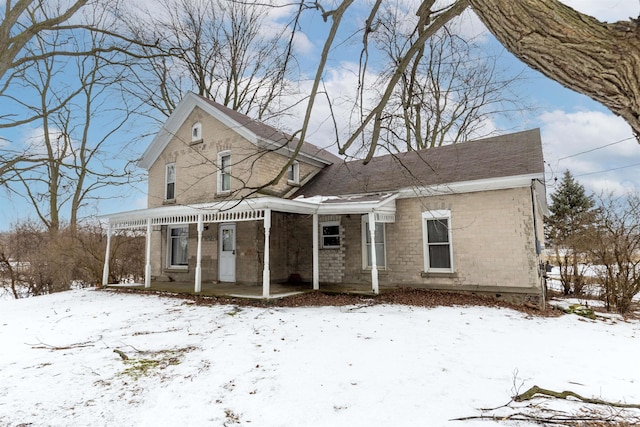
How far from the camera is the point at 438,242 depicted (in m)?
10.9

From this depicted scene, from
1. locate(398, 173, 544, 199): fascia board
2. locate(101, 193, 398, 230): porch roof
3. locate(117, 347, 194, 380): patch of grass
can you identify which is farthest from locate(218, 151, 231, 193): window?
locate(117, 347, 194, 380): patch of grass

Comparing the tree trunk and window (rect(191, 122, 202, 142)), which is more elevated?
window (rect(191, 122, 202, 142))

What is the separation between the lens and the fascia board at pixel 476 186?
30.8 feet

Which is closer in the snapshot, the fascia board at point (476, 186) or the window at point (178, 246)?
the fascia board at point (476, 186)

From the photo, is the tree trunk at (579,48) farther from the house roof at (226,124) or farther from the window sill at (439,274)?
the house roof at (226,124)

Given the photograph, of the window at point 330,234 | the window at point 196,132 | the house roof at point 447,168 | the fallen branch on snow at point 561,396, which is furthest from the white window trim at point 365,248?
the fallen branch on snow at point 561,396

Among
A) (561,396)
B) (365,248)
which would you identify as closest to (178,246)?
(365,248)

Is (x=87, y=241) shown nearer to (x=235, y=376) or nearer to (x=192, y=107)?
(x=192, y=107)

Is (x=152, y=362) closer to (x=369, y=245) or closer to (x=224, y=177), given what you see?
(x=369, y=245)

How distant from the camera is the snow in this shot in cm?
365

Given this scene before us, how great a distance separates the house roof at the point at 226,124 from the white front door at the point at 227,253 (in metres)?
Answer: 3.54

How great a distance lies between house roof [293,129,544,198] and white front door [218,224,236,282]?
3.11 meters

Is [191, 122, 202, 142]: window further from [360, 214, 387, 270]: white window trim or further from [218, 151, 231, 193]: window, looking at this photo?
[360, 214, 387, 270]: white window trim

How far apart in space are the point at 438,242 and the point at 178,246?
1067 cm
